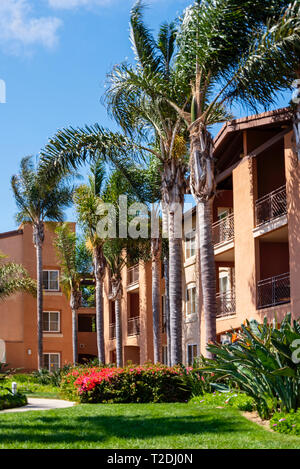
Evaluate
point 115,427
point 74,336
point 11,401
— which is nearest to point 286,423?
point 115,427

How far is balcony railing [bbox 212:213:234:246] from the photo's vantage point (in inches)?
1121

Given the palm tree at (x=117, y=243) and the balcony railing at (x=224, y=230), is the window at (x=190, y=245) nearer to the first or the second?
the palm tree at (x=117, y=243)

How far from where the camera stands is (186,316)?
114 feet

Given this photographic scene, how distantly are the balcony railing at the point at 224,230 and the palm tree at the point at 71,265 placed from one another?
579 inches

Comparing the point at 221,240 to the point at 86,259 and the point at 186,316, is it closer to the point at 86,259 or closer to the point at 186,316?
the point at 186,316

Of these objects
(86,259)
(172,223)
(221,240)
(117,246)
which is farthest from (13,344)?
(172,223)

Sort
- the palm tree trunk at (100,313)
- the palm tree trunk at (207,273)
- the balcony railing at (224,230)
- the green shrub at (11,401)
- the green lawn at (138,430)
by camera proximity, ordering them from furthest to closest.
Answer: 1. the palm tree trunk at (100,313)
2. the balcony railing at (224,230)
3. the palm tree trunk at (207,273)
4. the green shrub at (11,401)
5. the green lawn at (138,430)

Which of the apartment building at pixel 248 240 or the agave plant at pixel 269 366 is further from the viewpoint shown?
the apartment building at pixel 248 240

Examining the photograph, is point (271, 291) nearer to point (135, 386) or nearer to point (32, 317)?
point (135, 386)

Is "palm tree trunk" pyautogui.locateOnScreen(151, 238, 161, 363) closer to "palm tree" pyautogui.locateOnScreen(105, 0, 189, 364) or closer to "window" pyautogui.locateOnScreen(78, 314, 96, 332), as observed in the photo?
"palm tree" pyautogui.locateOnScreen(105, 0, 189, 364)

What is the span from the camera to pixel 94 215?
3391 centimetres

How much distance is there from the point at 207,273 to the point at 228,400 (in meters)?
5.53

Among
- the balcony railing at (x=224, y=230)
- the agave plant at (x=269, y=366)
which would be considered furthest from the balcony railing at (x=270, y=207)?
the agave plant at (x=269, y=366)

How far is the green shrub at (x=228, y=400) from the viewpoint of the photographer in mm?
13657
